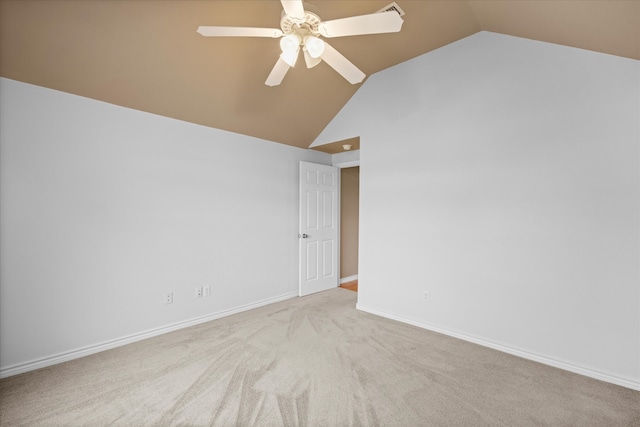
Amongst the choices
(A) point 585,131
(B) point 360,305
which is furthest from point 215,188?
(A) point 585,131

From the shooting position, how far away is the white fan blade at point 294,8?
1.38 m

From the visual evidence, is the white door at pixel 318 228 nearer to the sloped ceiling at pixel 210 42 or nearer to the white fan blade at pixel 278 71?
the sloped ceiling at pixel 210 42

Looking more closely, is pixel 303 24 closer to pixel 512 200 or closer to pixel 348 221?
pixel 512 200

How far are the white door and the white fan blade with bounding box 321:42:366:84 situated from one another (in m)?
2.25

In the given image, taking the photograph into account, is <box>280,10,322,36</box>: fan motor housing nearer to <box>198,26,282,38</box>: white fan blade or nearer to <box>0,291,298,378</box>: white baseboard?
<box>198,26,282,38</box>: white fan blade

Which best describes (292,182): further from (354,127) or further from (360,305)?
(360,305)

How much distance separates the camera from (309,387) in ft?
6.59

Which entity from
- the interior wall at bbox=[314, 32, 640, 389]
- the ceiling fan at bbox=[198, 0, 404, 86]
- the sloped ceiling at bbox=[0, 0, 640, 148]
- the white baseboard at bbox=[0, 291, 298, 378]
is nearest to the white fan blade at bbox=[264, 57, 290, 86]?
the ceiling fan at bbox=[198, 0, 404, 86]

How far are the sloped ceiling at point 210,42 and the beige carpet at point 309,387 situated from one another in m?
2.34

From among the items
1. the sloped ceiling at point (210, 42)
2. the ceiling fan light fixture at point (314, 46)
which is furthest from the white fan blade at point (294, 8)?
the sloped ceiling at point (210, 42)

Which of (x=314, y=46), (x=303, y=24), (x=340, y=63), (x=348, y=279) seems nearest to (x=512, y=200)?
(x=340, y=63)

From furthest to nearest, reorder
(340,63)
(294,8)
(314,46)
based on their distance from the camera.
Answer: (340,63)
(314,46)
(294,8)

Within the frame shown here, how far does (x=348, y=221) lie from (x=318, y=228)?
3.58 ft

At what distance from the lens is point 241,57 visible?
2.65 m
